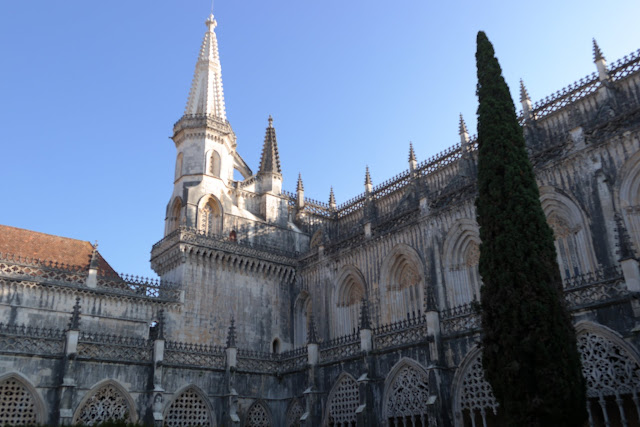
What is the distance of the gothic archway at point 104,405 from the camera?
2117 centimetres

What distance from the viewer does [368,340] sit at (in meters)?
22.4

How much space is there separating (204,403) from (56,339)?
679cm

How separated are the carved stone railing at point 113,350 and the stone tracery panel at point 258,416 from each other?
220 inches

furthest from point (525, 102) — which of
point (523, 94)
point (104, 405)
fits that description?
point (104, 405)

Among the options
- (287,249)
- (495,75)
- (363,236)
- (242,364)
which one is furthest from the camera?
(287,249)

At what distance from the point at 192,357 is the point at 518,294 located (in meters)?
15.4

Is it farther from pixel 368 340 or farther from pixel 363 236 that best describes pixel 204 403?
pixel 363 236

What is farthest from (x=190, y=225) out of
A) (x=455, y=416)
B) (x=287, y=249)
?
(x=455, y=416)

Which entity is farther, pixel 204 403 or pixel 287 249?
pixel 287 249

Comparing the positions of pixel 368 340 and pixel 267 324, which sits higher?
pixel 267 324

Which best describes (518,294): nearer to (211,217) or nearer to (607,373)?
(607,373)

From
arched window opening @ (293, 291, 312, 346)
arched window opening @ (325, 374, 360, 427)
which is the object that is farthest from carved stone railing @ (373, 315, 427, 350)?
arched window opening @ (293, 291, 312, 346)

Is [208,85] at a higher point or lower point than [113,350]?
higher

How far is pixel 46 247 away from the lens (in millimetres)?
29312
